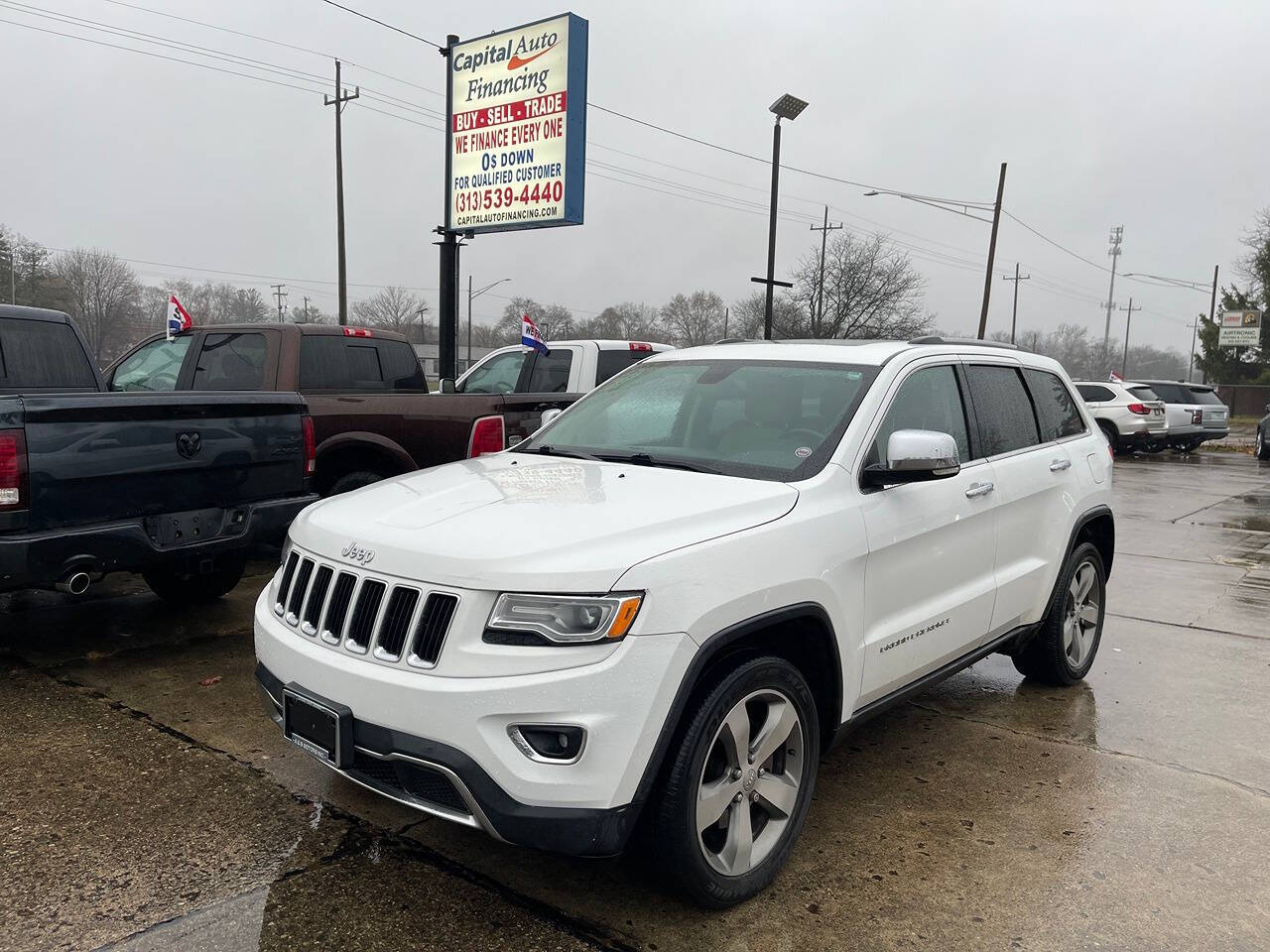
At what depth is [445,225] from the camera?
14.9 meters

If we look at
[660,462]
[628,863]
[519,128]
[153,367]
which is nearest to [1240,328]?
[519,128]

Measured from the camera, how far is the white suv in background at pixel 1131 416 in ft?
73.4

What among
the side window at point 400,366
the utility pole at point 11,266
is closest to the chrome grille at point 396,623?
the side window at point 400,366

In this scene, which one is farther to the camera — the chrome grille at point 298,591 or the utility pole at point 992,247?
the utility pole at point 992,247

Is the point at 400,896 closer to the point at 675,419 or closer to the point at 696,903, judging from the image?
the point at 696,903

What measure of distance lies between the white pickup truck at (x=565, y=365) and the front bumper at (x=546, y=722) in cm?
702

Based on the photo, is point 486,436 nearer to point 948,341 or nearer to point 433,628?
point 948,341

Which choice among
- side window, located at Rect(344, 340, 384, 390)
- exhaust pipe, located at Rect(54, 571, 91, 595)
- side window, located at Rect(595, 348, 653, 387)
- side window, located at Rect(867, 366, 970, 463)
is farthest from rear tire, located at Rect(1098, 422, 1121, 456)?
exhaust pipe, located at Rect(54, 571, 91, 595)

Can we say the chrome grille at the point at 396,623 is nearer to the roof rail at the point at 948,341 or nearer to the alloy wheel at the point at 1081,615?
the roof rail at the point at 948,341

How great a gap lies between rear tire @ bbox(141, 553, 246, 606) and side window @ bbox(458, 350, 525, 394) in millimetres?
4097

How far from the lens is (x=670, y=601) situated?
103 inches

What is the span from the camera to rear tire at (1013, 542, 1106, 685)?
485 centimetres

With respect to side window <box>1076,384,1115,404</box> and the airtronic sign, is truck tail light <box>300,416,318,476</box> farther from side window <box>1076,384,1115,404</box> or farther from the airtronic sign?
side window <box>1076,384,1115,404</box>

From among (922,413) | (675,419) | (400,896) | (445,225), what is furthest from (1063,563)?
(445,225)
